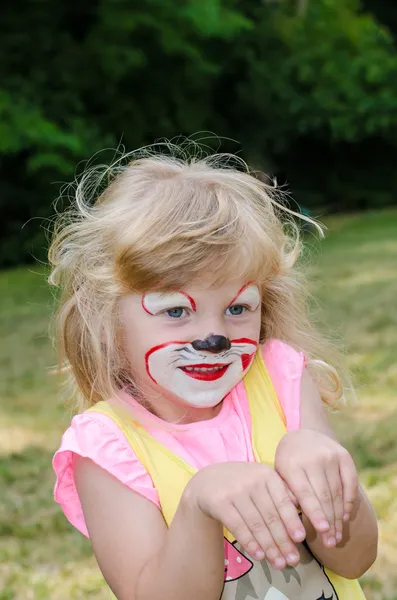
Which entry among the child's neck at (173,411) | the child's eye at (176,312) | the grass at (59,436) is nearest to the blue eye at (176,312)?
the child's eye at (176,312)

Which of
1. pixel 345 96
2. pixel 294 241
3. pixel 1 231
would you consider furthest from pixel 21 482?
Answer: pixel 345 96

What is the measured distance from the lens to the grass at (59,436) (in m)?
2.87

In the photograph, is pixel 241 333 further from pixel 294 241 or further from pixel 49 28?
pixel 49 28

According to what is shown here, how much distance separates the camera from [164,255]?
1.60m

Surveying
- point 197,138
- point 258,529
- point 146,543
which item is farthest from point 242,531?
point 197,138

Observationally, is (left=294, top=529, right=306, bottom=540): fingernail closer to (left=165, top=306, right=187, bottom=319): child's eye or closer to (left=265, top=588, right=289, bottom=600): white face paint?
(left=265, top=588, right=289, bottom=600): white face paint

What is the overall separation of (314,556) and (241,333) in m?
0.42

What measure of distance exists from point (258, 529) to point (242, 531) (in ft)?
0.08

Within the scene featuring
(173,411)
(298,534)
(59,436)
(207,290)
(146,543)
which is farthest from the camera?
(59,436)

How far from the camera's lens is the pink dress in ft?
5.25

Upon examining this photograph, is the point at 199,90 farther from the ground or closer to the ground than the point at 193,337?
closer to the ground

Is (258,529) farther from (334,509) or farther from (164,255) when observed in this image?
(164,255)

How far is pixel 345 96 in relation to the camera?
18.7 m

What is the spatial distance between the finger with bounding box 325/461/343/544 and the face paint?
1.14 feet
